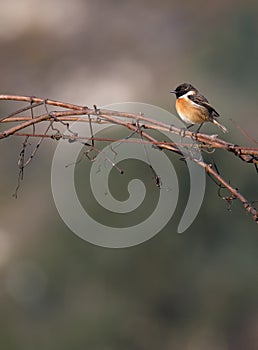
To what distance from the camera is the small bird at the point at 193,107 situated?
4098 millimetres

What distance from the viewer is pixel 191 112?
13.6 ft

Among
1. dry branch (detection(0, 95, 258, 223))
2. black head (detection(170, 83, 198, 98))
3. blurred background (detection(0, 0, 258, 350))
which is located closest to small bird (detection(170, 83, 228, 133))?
black head (detection(170, 83, 198, 98))

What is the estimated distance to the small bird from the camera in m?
4.10

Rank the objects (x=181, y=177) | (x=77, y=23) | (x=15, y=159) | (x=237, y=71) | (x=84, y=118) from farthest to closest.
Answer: (x=77, y=23) → (x=237, y=71) → (x=15, y=159) → (x=181, y=177) → (x=84, y=118)

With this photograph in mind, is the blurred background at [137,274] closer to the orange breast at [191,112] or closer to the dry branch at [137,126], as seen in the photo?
the orange breast at [191,112]

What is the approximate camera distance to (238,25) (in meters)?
20.0

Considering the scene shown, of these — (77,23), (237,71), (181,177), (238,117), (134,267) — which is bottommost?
(134,267)

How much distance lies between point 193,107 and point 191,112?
27 mm

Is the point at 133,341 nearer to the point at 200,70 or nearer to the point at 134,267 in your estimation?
the point at 134,267

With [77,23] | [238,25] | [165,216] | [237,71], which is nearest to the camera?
[165,216]

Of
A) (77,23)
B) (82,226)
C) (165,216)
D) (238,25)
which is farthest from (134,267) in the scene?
(77,23)

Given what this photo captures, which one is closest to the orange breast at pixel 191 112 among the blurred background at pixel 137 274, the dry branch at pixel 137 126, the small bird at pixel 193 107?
the small bird at pixel 193 107

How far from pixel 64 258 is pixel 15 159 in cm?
452

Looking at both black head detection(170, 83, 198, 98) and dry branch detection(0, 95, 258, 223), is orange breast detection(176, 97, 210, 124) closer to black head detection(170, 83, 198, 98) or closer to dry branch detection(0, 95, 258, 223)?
black head detection(170, 83, 198, 98)
